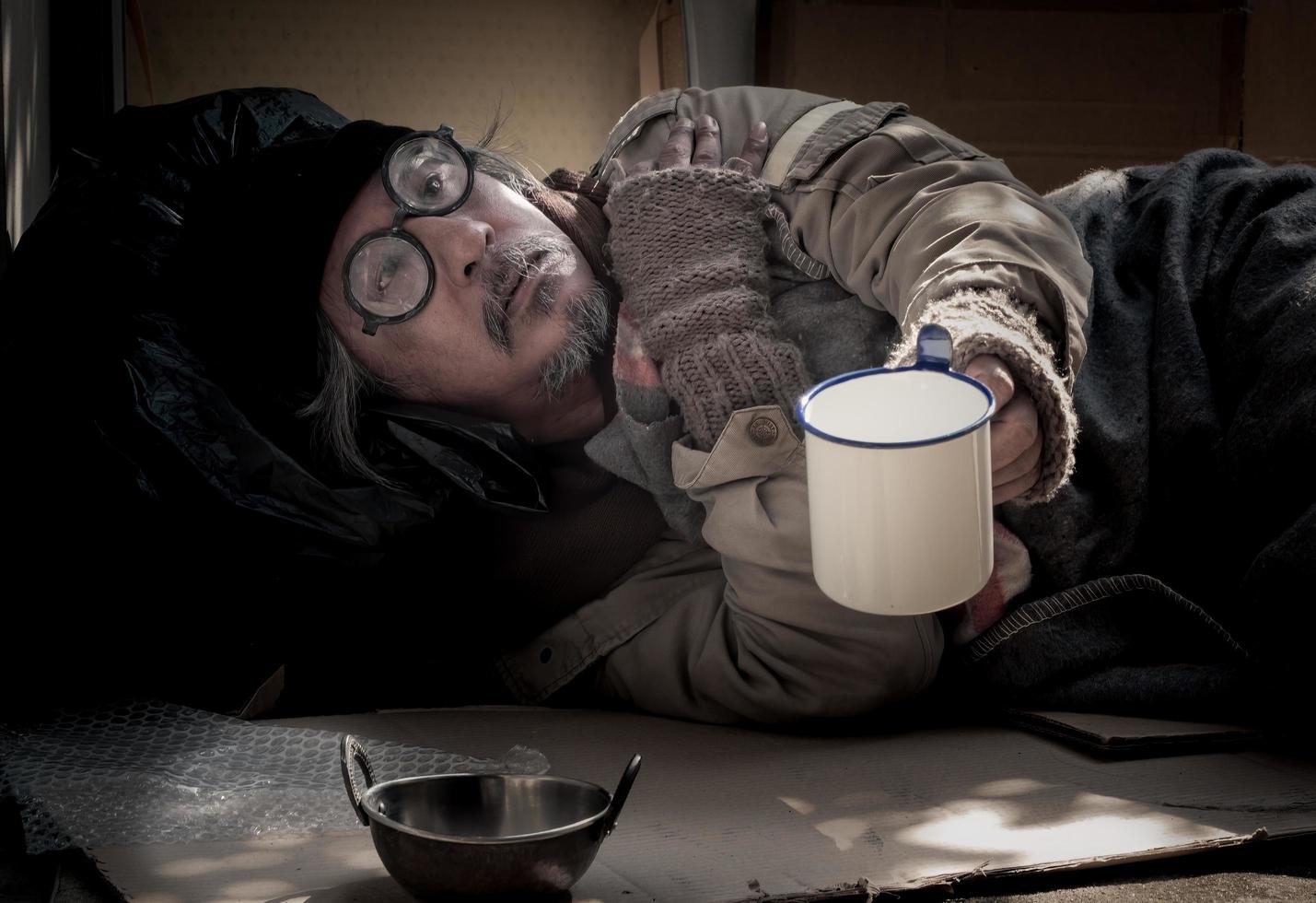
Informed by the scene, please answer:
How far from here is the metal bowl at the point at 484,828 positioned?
3.02 ft

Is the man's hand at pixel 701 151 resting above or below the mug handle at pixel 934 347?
above

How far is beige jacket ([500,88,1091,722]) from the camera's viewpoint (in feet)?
4.55

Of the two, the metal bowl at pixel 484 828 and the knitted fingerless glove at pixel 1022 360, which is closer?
the metal bowl at pixel 484 828

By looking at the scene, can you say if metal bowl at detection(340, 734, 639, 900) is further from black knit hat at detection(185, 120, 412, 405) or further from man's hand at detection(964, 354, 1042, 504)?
black knit hat at detection(185, 120, 412, 405)

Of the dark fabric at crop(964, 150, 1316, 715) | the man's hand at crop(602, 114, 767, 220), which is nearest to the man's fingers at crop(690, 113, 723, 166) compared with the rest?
the man's hand at crop(602, 114, 767, 220)

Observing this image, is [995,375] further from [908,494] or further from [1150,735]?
[1150,735]

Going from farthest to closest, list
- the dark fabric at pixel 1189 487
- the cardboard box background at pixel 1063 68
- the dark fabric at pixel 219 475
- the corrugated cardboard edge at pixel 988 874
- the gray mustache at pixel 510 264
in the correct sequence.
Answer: the cardboard box background at pixel 1063 68, the gray mustache at pixel 510 264, the dark fabric at pixel 219 475, the dark fabric at pixel 1189 487, the corrugated cardboard edge at pixel 988 874

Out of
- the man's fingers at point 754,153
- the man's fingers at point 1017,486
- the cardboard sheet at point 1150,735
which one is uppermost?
the man's fingers at point 754,153

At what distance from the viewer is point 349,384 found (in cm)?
180

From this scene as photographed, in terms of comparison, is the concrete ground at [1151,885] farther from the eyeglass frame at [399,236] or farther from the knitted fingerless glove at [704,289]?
the eyeglass frame at [399,236]

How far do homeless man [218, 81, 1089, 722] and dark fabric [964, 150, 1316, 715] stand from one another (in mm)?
98

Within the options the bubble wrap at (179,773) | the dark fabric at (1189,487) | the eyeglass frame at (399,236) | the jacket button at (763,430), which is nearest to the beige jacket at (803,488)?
the jacket button at (763,430)

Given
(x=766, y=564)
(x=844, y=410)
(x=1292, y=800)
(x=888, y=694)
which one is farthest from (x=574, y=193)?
(x=1292, y=800)

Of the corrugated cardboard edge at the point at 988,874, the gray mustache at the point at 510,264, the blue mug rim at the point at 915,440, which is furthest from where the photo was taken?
the gray mustache at the point at 510,264
